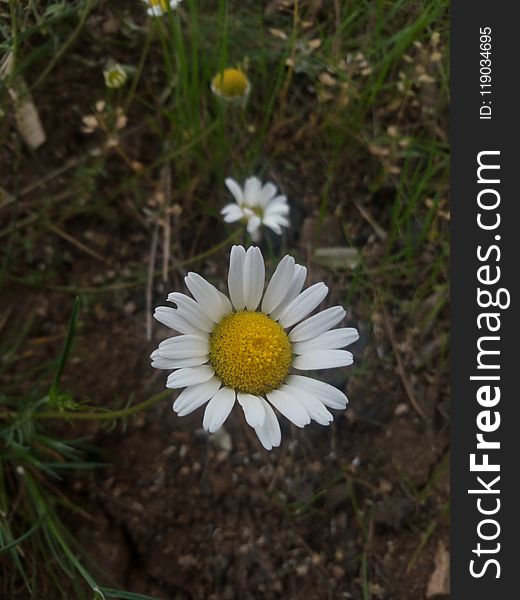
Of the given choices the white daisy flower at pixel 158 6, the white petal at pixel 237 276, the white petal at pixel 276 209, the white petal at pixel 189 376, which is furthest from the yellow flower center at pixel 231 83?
the white petal at pixel 189 376

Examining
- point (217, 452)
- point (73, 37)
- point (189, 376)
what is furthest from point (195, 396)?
point (73, 37)

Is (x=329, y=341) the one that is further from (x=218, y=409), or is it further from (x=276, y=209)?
(x=276, y=209)

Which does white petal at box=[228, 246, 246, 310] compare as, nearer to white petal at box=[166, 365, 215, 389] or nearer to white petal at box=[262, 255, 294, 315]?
white petal at box=[262, 255, 294, 315]

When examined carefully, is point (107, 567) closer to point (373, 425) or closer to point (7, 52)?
point (373, 425)

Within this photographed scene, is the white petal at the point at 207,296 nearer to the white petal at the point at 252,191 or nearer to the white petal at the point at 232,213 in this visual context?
the white petal at the point at 232,213

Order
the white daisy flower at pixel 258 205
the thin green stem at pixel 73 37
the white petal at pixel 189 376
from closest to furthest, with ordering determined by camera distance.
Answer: the white petal at pixel 189 376
the thin green stem at pixel 73 37
the white daisy flower at pixel 258 205

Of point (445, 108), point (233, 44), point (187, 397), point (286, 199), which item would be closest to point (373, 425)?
point (286, 199)

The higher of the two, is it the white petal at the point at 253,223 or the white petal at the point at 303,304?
the white petal at the point at 253,223
